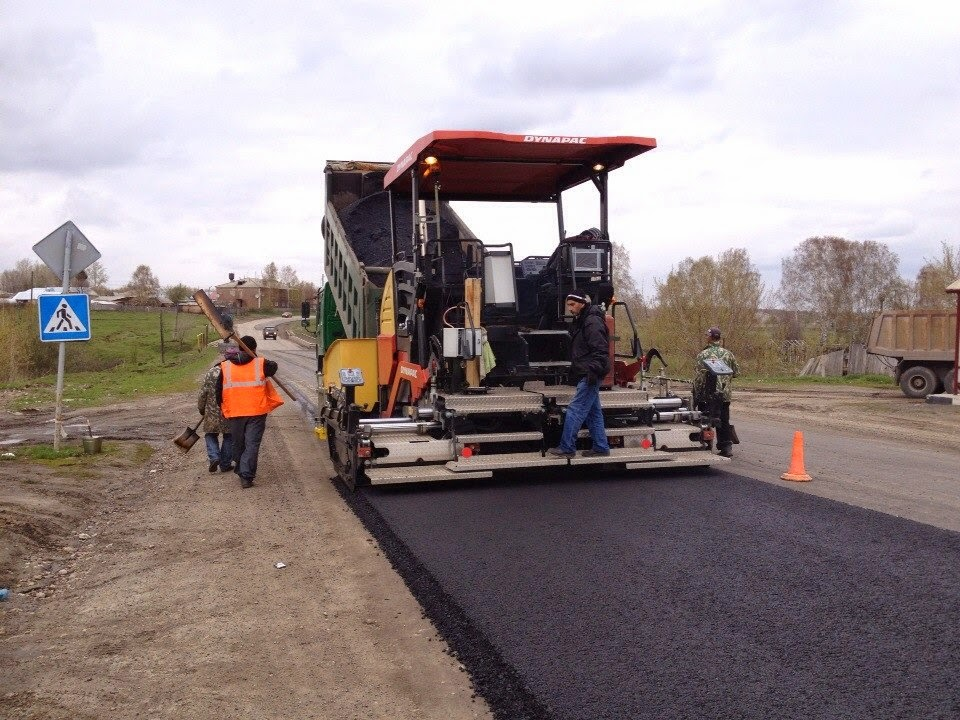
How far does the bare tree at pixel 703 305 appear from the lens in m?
26.8

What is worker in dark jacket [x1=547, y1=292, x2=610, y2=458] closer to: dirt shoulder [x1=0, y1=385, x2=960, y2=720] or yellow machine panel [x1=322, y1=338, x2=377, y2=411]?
dirt shoulder [x1=0, y1=385, x2=960, y2=720]

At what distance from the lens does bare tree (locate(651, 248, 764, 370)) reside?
87.8ft

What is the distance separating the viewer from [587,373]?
7469 millimetres

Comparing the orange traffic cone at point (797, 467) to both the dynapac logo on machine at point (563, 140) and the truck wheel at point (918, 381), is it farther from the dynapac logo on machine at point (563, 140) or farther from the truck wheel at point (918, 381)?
the truck wheel at point (918, 381)

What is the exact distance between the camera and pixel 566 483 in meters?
7.87

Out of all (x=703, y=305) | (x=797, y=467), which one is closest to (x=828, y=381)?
(x=703, y=305)

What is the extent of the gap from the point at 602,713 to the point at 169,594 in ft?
9.42

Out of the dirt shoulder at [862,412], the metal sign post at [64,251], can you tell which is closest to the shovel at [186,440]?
the metal sign post at [64,251]

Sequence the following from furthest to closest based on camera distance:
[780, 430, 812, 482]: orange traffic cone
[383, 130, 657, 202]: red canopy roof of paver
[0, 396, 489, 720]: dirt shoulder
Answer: [780, 430, 812, 482]: orange traffic cone, [383, 130, 657, 202]: red canopy roof of paver, [0, 396, 489, 720]: dirt shoulder

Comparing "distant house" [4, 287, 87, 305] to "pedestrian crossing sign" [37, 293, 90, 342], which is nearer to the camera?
"pedestrian crossing sign" [37, 293, 90, 342]

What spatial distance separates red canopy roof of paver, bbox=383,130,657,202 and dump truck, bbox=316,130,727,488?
2 centimetres

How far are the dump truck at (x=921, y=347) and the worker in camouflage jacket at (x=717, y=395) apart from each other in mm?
10685

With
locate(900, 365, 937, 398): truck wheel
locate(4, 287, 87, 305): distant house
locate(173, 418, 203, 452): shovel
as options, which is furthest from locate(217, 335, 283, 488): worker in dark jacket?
locate(900, 365, 937, 398): truck wheel

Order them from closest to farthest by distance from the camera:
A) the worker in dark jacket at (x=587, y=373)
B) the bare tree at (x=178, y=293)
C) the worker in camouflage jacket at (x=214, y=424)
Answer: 1. the worker in dark jacket at (x=587, y=373)
2. the worker in camouflage jacket at (x=214, y=424)
3. the bare tree at (x=178, y=293)
